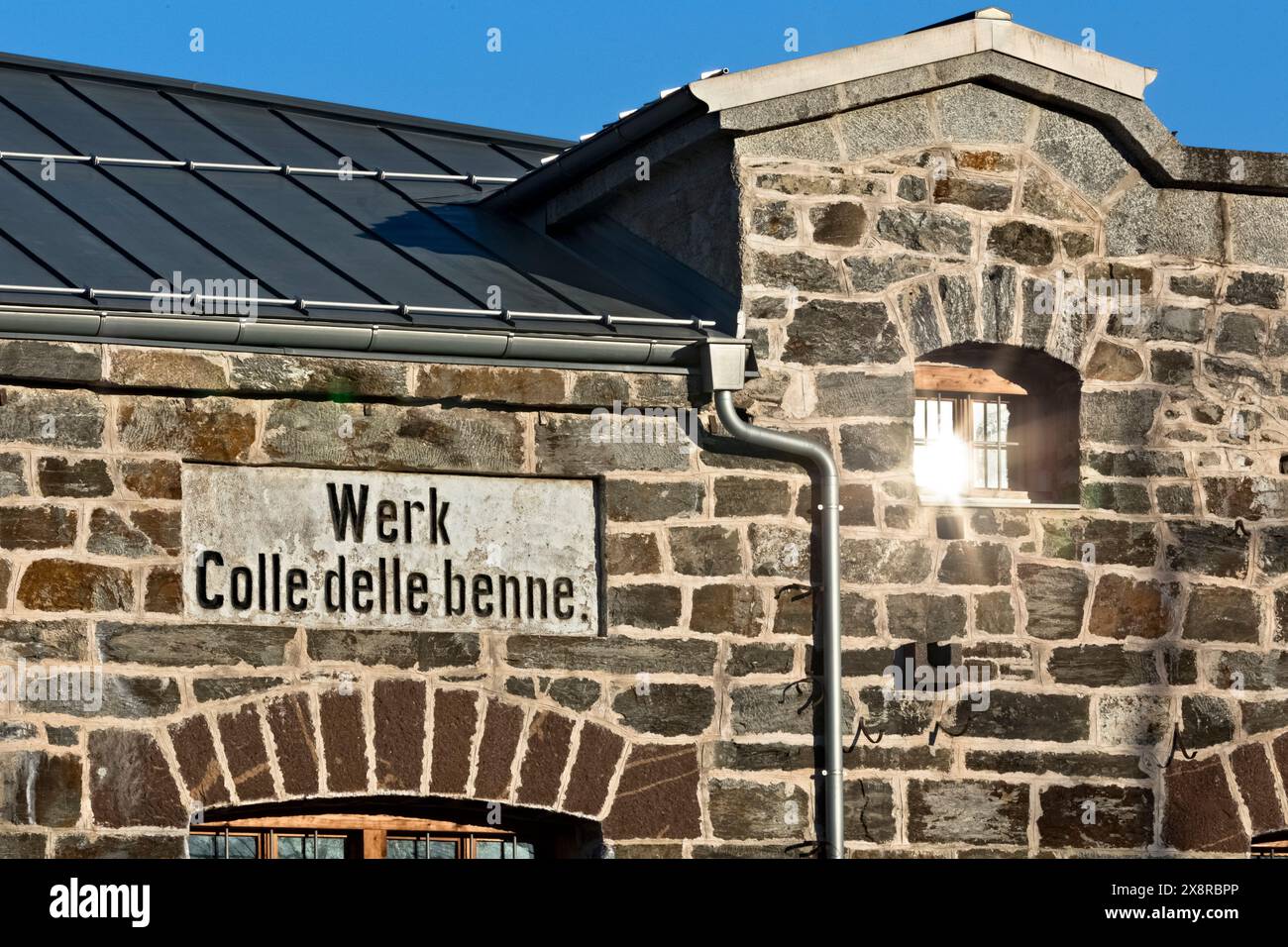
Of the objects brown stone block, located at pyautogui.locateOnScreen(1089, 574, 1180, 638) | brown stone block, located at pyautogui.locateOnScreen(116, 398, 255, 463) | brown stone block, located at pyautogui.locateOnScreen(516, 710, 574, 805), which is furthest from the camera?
brown stone block, located at pyautogui.locateOnScreen(1089, 574, 1180, 638)

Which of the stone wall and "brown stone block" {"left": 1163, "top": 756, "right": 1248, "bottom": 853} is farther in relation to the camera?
"brown stone block" {"left": 1163, "top": 756, "right": 1248, "bottom": 853}

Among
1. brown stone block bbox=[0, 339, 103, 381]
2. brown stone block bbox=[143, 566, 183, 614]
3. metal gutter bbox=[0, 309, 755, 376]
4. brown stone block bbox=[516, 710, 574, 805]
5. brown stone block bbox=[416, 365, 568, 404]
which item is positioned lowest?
brown stone block bbox=[516, 710, 574, 805]

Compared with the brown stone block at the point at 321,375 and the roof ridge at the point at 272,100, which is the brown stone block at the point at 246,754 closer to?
the brown stone block at the point at 321,375

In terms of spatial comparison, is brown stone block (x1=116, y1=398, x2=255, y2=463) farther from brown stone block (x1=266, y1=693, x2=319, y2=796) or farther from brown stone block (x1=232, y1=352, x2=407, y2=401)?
brown stone block (x1=266, y1=693, x2=319, y2=796)

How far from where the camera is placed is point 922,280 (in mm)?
10273

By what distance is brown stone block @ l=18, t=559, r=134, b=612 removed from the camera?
29.0ft

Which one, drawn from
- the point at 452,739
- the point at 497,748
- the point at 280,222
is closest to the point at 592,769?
the point at 497,748

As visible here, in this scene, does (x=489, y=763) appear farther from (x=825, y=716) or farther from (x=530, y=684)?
(x=825, y=716)

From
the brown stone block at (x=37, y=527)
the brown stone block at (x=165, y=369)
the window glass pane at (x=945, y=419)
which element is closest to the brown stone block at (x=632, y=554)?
the window glass pane at (x=945, y=419)

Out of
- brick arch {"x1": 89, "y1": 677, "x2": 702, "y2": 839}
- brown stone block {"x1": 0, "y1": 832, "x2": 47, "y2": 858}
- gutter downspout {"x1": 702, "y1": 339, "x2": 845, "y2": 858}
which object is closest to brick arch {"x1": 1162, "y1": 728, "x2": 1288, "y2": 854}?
gutter downspout {"x1": 702, "y1": 339, "x2": 845, "y2": 858}

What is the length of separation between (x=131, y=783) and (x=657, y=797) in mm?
2148

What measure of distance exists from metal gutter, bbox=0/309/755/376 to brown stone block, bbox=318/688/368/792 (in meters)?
1.43

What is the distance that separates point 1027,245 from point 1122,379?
747 mm

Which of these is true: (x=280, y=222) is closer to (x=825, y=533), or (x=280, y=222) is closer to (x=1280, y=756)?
(x=825, y=533)
